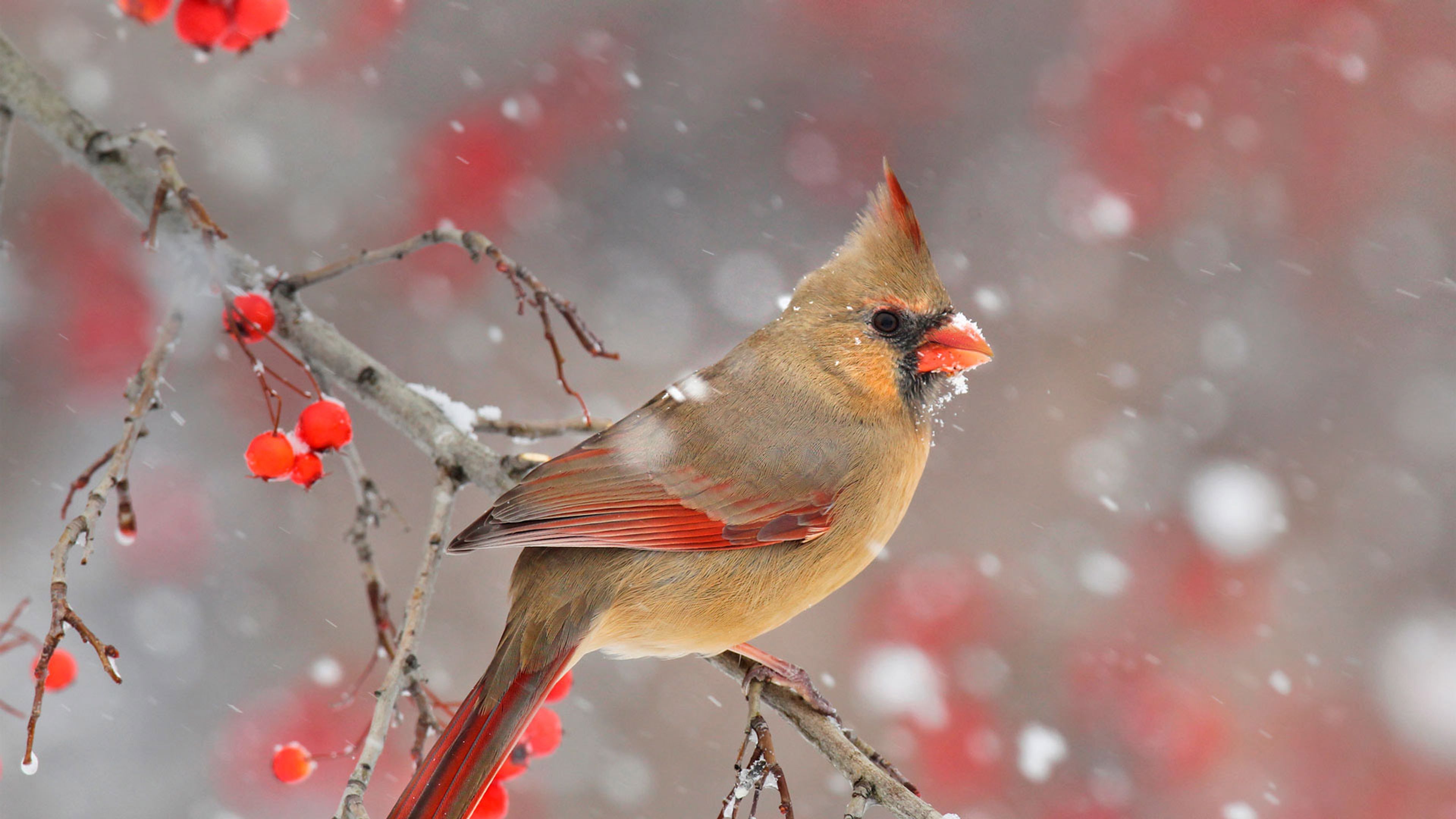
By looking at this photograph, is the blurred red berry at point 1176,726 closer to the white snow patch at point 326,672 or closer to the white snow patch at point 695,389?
the white snow patch at point 695,389

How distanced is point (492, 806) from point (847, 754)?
643mm

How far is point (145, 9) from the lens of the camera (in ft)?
5.55

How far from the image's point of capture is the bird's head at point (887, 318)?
81.6 inches

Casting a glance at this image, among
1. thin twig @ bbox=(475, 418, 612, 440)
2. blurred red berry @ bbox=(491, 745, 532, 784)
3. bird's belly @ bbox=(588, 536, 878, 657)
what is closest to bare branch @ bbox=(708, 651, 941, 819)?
bird's belly @ bbox=(588, 536, 878, 657)

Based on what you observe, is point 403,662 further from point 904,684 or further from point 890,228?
point 904,684

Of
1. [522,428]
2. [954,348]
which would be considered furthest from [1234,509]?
[522,428]

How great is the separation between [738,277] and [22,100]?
2.85 metres

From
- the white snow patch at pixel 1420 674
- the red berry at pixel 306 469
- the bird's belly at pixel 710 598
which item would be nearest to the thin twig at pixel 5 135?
the red berry at pixel 306 469

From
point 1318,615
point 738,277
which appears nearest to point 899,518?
point 738,277

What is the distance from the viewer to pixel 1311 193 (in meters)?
4.46

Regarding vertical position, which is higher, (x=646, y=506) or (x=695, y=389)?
(x=695, y=389)

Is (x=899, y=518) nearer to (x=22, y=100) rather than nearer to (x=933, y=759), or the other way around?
(x=22, y=100)

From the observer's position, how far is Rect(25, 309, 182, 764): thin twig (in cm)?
118

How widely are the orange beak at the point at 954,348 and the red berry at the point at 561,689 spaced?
0.82 m
